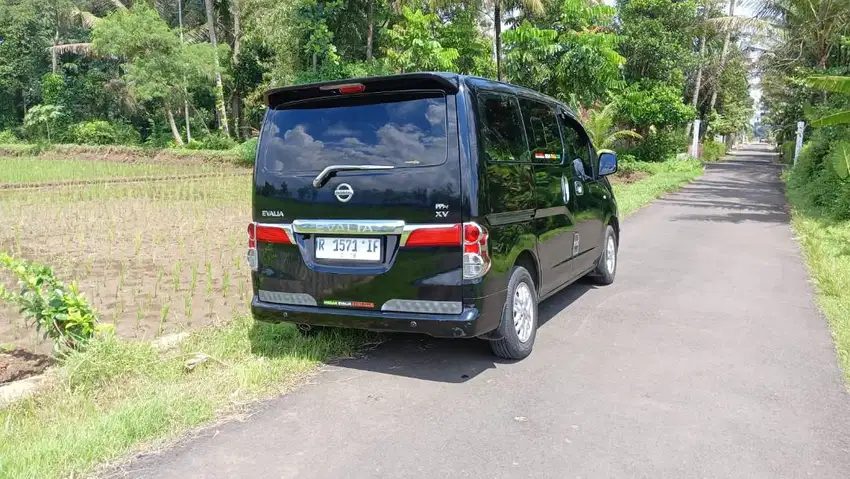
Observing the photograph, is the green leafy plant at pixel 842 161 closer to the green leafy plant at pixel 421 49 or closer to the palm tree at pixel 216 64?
the green leafy plant at pixel 421 49

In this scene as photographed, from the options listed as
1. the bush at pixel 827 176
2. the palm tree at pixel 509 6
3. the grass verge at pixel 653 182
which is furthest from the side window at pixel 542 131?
the palm tree at pixel 509 6

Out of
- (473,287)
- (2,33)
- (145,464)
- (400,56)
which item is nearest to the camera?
(145,464)

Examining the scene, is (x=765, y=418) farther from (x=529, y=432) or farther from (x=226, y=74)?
(x=226, y=74)

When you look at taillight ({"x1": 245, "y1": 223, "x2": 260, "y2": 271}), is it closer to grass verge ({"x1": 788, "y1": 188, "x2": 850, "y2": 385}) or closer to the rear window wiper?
the rear window wiper

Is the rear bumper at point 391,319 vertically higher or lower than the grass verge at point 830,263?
higher

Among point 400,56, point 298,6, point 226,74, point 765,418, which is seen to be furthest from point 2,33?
point 765,418

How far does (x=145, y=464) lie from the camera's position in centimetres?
328

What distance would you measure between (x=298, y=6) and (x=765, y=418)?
2378 centimetres

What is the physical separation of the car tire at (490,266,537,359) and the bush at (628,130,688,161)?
27081mm

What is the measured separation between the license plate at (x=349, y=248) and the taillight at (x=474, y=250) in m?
0.61

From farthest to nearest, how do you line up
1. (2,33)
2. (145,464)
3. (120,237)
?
(2,33) < (120,237) < (145,464)

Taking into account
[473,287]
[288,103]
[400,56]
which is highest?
[400,56]

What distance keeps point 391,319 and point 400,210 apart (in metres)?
0.74

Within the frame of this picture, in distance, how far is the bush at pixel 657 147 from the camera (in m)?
30.0
